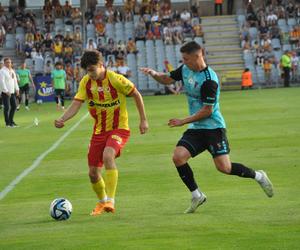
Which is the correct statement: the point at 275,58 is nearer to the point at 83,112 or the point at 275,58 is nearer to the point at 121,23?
the point at 121,23

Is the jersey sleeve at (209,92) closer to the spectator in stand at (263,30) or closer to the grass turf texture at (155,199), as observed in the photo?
the grass turf texture at (155,199)

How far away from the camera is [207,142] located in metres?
12.2

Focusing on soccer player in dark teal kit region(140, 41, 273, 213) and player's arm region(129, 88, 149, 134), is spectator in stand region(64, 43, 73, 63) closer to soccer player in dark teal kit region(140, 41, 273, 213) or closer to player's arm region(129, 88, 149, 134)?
player's arm region(129, 88, 149, 134)

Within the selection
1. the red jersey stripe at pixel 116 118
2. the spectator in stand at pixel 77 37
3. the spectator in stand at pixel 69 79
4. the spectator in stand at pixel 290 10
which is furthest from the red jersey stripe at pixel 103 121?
the spectator in stand at pixel 290 10

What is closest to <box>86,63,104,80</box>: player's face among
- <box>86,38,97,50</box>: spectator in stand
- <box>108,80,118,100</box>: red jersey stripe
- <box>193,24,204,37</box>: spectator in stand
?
<box>108,80,118,100</box>: red jersey stripe

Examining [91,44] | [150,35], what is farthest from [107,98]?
[150,35]

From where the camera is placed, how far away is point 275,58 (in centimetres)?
5825

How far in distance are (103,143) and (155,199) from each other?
4.17 ft

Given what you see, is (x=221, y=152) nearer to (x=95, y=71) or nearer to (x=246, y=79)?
(x=95, y=71)

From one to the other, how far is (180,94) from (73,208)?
39924 millimetres

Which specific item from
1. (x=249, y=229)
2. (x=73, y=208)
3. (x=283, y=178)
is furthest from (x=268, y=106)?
(x=249, y=229)

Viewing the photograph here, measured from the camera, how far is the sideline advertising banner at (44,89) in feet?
169

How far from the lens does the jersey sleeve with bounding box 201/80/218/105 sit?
11891 millimetres

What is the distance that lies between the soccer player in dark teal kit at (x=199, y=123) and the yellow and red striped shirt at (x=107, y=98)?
397 millimetres
